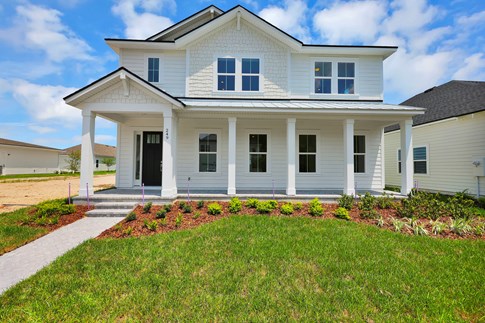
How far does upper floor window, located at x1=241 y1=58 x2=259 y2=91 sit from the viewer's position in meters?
10.4

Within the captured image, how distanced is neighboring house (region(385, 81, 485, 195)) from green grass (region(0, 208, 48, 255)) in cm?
1477

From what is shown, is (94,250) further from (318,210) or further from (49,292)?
(318,210)

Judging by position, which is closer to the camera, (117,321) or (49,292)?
(117,321)

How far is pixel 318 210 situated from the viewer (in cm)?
688

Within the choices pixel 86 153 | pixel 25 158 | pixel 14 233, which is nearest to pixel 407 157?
pixel 86 153

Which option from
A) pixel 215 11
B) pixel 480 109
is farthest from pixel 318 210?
pixel 215 11

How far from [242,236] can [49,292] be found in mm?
3289

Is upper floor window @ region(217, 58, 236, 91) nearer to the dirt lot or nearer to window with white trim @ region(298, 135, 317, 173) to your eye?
window with white trim @ region(298, 135, 317, 173)

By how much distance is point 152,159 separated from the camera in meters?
10.3

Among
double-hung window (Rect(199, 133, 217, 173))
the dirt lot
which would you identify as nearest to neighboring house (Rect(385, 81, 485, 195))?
double-hung window (Rect(199, 133, 217, 173))

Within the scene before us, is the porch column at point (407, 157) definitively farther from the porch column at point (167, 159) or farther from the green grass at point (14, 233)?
the green grass at point (14, 233)

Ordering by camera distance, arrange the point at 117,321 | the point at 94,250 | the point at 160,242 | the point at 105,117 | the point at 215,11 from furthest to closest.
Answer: the point at 215,11 < the point at 105,117 < the point at 160,242 < the point at 94,250 < the point at 117,321

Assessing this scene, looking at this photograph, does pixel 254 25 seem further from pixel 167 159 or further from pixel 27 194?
pixel 27 194

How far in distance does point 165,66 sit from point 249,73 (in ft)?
12.6
